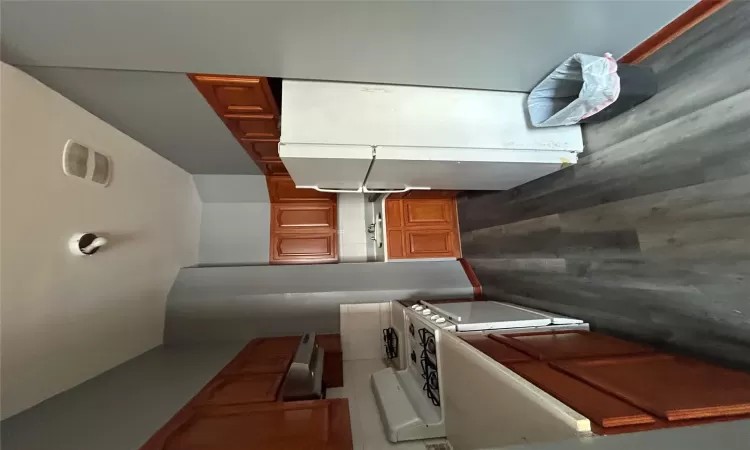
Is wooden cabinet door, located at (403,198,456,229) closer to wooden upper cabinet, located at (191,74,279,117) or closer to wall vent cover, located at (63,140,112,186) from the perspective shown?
wooden upper cabinet, located at (191,74,279,117)

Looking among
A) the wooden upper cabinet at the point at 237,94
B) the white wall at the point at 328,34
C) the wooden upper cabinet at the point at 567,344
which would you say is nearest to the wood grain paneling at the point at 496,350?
the wooden upper cabinet at the point at 567,344

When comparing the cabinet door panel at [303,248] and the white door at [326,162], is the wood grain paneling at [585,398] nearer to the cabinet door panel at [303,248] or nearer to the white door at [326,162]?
the white door at [326,162]

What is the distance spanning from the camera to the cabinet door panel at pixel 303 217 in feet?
8.69

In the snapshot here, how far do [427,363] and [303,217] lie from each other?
5.34ft

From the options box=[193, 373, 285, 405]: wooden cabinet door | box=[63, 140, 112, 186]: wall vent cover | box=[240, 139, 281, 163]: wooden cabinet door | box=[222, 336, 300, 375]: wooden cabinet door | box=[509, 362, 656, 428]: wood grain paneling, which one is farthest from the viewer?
box=[240, 139, 281, 163]: wooden cabinet door

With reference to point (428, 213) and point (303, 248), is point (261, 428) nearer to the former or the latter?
point (303, 248)

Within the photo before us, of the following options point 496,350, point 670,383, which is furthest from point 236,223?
point 670,383

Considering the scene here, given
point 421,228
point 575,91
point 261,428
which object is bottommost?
point 261,428

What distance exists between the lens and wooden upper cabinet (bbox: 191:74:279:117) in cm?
122

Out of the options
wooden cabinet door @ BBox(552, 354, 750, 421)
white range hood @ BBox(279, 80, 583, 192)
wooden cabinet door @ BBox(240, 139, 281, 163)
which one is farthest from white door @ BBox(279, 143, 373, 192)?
wooden cabinet door @ BBox(552, 354, 750, 421)

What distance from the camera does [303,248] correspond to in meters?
2.63

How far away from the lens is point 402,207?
8.57 ft

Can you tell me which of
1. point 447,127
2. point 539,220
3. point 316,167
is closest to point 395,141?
point 447,127

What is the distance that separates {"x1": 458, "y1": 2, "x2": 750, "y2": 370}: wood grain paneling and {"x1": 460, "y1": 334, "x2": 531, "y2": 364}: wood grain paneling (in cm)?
47
